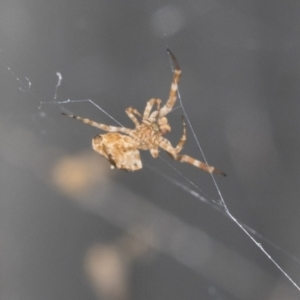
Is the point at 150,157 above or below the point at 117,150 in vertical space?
above

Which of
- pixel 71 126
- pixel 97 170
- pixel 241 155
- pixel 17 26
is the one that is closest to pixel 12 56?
pixel 17 26

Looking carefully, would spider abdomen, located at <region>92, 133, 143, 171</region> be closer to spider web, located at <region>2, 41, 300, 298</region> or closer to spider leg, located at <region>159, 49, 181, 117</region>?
spider leg, located at <region>159, 49, 181, 117</region>

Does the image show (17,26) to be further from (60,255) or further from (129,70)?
(60,255)

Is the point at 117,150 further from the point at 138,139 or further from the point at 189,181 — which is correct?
the point at 189,181

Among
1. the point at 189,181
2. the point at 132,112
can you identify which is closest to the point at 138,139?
the point at 132,112

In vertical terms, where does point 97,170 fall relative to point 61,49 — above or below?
below

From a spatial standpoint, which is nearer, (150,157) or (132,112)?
(132,112)

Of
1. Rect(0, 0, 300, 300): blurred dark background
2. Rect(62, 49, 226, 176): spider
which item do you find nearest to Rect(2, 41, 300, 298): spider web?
Rect(0, 0, 300, 300): blurred dark background
